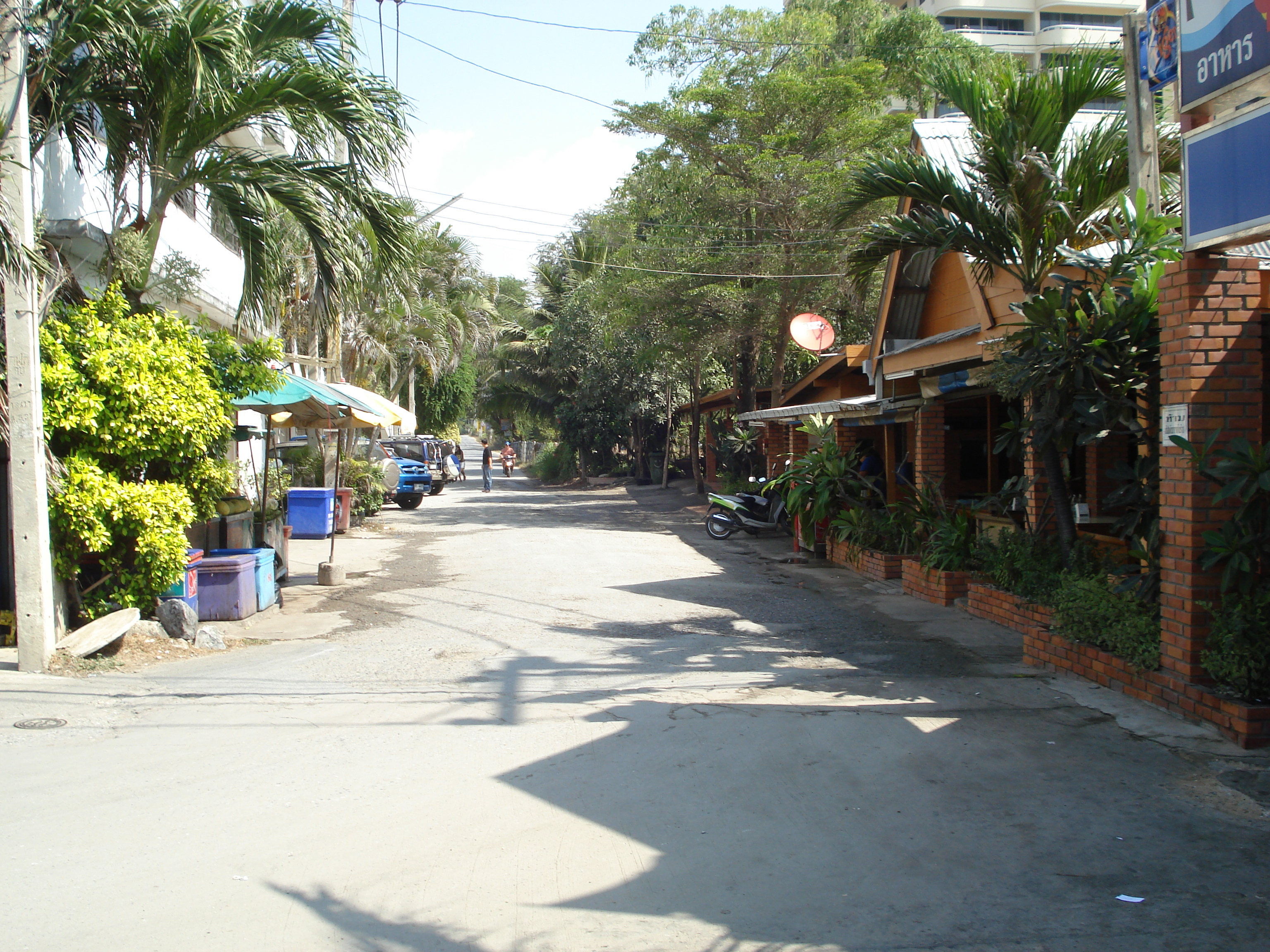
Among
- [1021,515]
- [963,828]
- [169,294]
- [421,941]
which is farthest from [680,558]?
[421,941]

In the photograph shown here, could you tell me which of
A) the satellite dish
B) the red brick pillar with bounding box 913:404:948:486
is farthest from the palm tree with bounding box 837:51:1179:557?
the satellite dish

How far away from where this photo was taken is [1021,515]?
11.1 m

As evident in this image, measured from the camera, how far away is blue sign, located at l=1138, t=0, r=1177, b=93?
275 inches

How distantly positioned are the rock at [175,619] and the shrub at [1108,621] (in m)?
7.63

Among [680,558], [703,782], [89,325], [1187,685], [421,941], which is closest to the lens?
[421,941]

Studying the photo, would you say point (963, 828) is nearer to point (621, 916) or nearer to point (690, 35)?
point (621, 916)

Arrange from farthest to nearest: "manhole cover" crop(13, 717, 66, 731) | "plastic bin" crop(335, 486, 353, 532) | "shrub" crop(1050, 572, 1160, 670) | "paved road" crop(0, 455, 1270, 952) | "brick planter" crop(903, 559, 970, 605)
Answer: "plastic bin" crop(335, 486, 353, 532) → "brick planter" crop(903, 559, 970, 605) → "shrub" crop(1050, 572, 1160, 670) → "manhole cover" crop(13, 717, 66, 731) → "paved road" crop(0, 455, 1270, 952)

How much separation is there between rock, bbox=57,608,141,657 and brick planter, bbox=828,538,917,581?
8711 millimetres

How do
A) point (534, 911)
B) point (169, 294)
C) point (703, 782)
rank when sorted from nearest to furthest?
point (534, 911) → point (703, 782) → point (169, 294)

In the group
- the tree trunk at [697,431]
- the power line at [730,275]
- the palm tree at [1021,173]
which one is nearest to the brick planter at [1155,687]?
the palm tree at [1021,173]

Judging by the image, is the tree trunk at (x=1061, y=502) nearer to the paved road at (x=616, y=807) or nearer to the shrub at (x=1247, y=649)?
the paved road at (x=616, y=807)

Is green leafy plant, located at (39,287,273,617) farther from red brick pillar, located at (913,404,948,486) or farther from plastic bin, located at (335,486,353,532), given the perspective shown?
plastic bin, located at (335,486,353,532)

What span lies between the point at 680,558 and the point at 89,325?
9.93m

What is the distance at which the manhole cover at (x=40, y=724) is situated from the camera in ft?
20.6
